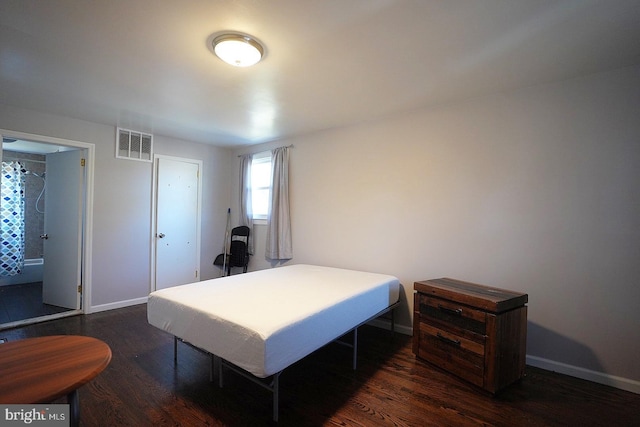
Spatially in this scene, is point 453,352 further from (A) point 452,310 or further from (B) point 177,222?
(B) point 177,222

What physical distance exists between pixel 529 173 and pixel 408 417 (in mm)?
2168

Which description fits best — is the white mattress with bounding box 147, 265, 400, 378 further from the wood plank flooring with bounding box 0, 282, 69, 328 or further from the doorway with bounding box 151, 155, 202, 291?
the wood plank flooring with bounding box 0, 282, 69, 328

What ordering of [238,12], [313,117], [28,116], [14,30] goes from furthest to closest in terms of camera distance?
[313,117] → [28,116] → [14,30] → [238,12]

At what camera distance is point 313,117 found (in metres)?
3.37

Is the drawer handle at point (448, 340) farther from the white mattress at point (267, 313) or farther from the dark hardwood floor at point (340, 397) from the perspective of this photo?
the white mattress at point (267, 313)

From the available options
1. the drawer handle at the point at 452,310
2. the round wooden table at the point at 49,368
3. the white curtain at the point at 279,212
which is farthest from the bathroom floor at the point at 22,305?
the drawer handle at the point at 452,310

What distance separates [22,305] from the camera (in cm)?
379

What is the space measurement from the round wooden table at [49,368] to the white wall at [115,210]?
9.12 ft

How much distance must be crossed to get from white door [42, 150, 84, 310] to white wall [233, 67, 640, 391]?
11.6ft

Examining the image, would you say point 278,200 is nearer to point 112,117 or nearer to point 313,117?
point 313,117

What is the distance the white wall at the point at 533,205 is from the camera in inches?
84.7

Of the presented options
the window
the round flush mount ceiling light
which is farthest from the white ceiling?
the window

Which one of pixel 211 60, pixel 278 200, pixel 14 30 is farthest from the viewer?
pixel 278 200

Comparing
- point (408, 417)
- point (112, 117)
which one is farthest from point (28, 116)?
point (408, 417)
